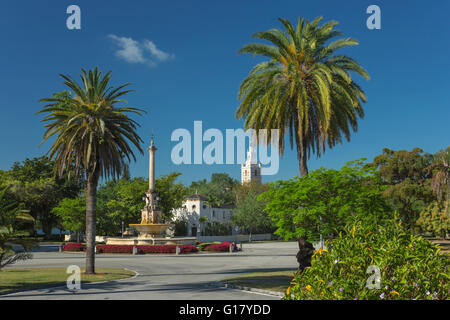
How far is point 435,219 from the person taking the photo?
52.0 m

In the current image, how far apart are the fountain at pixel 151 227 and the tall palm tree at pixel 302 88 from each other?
34.0 meters

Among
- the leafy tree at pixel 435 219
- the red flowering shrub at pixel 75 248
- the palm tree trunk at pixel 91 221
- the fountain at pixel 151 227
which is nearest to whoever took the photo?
the palm tree trunk at pixel 91 221

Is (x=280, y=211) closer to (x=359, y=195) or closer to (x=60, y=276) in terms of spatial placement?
(x=359, y=195)

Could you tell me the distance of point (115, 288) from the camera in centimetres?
1972

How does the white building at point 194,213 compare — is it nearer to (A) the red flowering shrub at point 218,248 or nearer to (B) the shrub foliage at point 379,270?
(A) the red flowering shrub at point 218,248

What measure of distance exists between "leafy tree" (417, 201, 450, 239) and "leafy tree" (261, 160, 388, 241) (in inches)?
1360

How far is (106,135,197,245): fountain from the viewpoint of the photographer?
5331cm

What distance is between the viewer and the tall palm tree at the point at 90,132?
79.7 feet

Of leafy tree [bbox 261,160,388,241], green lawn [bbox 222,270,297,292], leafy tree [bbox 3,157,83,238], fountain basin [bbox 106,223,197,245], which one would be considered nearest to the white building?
leafy tree [bbox 3,157,83,238]

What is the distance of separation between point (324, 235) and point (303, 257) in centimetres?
316

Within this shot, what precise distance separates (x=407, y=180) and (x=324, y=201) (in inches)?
1908

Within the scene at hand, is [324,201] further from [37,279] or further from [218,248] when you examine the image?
[218,248]

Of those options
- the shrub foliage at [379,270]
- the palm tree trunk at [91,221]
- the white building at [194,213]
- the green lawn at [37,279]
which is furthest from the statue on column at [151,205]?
the shrub foliage at [379,270]
